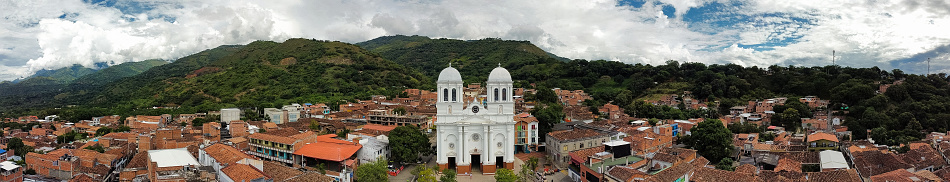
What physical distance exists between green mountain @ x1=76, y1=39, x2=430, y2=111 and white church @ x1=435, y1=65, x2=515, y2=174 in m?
39.0

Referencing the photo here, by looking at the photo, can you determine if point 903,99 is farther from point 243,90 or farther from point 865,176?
point 243,90

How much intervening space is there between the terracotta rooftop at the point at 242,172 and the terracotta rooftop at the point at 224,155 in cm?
129

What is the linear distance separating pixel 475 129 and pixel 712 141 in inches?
623

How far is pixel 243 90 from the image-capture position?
259ft

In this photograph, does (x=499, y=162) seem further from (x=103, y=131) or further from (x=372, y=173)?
(x=103, y=131)

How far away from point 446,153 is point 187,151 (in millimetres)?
15119

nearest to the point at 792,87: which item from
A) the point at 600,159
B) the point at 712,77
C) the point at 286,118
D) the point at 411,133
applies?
the point at 712,77

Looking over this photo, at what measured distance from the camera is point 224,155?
26391 millimetres

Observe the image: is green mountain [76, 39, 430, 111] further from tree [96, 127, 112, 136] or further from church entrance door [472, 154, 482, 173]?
church entrance door [472, 154, 482, 173]

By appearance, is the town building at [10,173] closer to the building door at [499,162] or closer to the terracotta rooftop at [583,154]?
the building door at [499,162]

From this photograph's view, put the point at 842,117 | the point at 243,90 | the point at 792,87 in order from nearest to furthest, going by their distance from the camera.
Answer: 1. the point at 842,117
2. the point at 792,87
3. the point at 243,90

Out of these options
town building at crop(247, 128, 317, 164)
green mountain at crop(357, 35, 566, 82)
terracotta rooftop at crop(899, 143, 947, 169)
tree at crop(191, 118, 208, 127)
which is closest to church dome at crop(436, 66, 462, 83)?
town building at crop(247, 128, 317, 164)

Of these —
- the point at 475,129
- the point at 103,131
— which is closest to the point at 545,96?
the point at 475,129

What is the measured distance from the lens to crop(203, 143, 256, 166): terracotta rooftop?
25.5 meters
